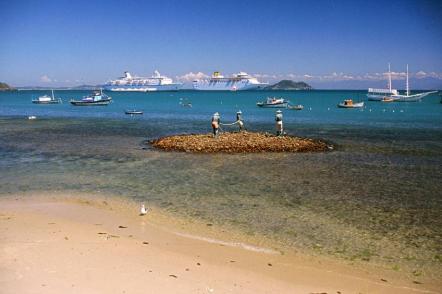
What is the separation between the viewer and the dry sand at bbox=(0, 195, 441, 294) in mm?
7109

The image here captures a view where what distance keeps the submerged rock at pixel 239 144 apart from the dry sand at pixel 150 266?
15.1m

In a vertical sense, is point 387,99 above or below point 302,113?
above

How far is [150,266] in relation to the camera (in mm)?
8055

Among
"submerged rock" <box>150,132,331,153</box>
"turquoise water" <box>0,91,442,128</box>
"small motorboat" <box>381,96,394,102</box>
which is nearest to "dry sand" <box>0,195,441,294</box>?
"submerged rock" <box>150,132,331,153</box>

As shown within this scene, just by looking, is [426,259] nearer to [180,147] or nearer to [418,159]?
[418,159]

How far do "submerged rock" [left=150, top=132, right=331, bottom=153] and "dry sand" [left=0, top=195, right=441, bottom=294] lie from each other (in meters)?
15.1

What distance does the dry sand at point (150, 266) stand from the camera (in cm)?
711

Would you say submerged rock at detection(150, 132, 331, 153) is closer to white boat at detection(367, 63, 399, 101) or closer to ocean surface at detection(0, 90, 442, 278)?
ocean surface at detection(0, 90, 442, 278)

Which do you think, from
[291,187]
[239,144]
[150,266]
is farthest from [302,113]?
[150,266]

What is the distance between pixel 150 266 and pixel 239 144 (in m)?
18.8

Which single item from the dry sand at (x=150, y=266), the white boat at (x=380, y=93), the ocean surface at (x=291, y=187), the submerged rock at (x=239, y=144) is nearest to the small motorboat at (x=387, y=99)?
the white boat at (x=380, y=93)

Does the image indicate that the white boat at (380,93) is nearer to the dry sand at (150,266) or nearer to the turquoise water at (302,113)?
the turquoise water at (302,113)

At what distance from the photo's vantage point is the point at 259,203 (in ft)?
45.3

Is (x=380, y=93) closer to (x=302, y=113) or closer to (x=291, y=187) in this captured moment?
(x=302, y=113)
